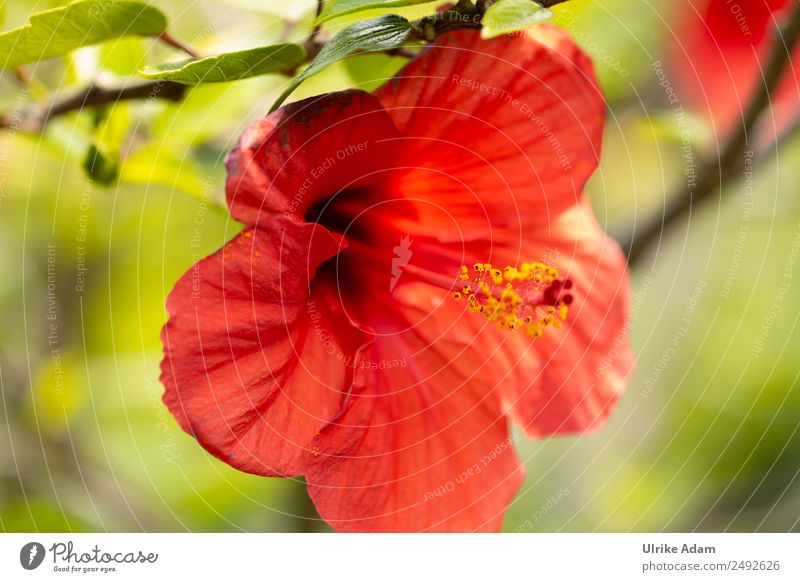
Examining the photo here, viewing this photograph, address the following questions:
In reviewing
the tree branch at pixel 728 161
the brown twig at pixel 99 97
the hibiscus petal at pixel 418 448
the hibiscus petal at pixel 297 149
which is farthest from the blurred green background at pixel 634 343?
the hibiscus petal at pixel 297 149

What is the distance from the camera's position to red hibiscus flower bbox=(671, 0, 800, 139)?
3.88 feet

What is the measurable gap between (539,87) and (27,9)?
758 millimetres

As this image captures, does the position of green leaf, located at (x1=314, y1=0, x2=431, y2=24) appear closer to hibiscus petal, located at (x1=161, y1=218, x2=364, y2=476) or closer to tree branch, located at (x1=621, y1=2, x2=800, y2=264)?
hibiscus petal, located at (x1=161, y1=218, x2=364, y2=476)

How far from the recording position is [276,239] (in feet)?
2.24

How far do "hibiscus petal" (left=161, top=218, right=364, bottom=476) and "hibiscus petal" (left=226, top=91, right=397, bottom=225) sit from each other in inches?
1.2

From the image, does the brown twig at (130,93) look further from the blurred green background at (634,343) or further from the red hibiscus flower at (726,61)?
the red hibiscus flower at (726,61)

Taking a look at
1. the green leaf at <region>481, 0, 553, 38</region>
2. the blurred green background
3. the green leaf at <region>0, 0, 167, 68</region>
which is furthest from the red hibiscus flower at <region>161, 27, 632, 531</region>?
the blurred green background

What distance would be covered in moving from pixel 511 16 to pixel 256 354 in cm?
35

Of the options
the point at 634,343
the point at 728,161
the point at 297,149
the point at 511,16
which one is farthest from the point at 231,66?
the point at 634,343

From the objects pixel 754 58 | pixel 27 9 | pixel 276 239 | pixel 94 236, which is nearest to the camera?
pixel 276 239

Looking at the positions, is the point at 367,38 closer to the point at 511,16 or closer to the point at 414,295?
the point at 511,16

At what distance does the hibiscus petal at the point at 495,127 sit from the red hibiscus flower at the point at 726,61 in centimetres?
46
